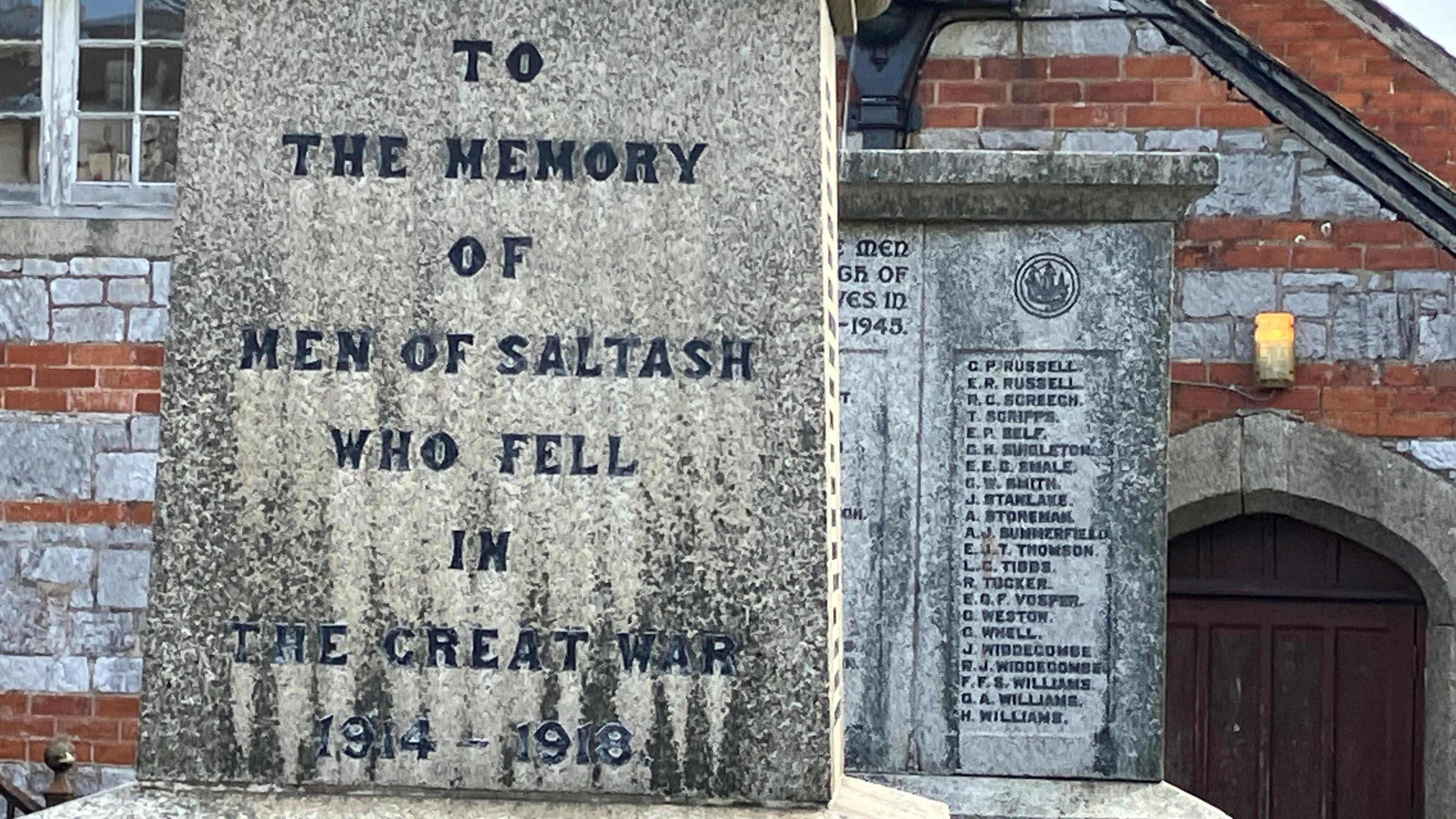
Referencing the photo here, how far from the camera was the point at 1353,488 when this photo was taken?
765 centimetres

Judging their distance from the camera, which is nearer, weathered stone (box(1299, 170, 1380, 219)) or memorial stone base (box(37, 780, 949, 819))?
memorial stone base (box(37, 780, 949, 819))

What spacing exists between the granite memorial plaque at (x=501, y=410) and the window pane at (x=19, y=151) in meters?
5.95

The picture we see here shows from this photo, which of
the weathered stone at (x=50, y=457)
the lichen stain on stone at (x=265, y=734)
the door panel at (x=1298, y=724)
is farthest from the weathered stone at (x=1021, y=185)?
the weathered stone at (x=50, y=457)

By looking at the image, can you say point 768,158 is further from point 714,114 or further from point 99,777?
point 99,777

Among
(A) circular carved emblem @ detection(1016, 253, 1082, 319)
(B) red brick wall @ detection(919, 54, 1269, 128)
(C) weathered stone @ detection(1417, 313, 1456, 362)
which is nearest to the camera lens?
(A) circular carved emblem @ detection(1016, 253, 1082, 319)

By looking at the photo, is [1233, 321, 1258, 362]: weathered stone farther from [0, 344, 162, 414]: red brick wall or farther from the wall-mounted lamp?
[0, 344, 162, 414]: red brick wall

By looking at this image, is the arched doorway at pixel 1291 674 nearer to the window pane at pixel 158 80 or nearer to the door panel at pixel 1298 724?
the door panel at pixel 1298 724

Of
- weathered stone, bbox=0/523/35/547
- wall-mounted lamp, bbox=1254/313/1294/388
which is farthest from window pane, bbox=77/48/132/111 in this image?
wall-mounted lamp, bbox=1254/313/1294/388

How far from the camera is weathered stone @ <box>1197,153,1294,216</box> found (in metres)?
7.67

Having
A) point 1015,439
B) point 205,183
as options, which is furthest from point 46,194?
point 205,183

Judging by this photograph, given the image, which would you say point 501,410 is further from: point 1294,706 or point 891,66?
point 1294,706

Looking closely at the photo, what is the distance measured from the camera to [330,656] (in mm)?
2729

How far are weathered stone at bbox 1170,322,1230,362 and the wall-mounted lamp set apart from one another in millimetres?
105

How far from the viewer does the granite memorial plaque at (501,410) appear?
8.86 feet
